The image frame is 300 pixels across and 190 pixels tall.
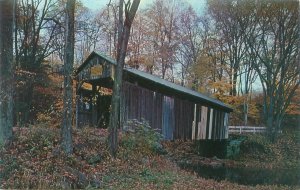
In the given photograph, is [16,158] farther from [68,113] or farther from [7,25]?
[7,25]

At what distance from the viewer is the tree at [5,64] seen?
1037 centimetres

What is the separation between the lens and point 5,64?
34.2 ft

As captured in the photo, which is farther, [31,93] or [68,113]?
[31,93]

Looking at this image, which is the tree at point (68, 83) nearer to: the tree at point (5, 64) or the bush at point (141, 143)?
the tree at point (5, 64)

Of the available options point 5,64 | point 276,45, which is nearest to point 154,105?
point 5,64

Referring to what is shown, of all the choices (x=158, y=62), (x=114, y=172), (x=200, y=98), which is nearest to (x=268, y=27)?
(x=200, y=98)

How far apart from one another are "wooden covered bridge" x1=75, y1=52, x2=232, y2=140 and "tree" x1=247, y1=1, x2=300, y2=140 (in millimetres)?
5505

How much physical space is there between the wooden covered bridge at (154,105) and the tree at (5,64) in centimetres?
769

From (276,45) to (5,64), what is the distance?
2026 centimetres

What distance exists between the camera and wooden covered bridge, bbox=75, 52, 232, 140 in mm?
19094

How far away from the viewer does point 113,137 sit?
42.9 ft

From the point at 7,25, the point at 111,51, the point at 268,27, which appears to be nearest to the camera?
the point at 7,25

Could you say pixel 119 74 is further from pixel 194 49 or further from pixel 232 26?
pixel 194 49

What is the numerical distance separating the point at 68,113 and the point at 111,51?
21.7m
